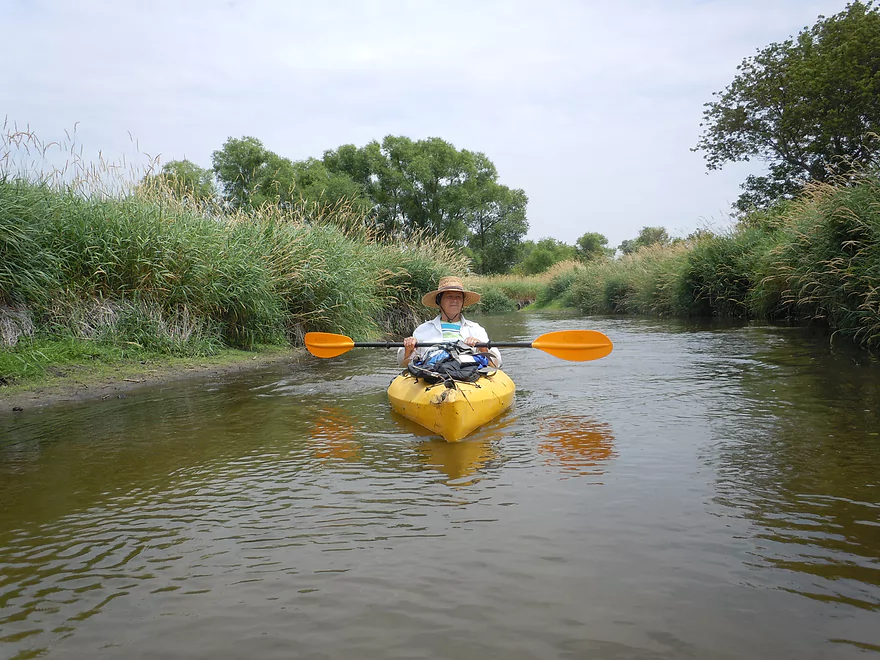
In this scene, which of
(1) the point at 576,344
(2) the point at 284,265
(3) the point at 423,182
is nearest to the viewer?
(1) the point at 576,344

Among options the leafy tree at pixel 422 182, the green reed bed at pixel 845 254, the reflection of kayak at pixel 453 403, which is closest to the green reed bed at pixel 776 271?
the green reed bed at pixel 845 254

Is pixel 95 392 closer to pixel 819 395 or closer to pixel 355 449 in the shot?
pixel 355 449

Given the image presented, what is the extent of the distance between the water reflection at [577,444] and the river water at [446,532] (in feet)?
0.08

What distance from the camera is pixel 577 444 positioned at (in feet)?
14.8

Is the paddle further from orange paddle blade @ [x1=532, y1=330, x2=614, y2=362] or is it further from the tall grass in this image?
the tall grass

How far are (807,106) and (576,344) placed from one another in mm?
17989

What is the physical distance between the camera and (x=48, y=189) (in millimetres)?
7344

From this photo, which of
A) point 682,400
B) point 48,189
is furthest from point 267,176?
point 682,400

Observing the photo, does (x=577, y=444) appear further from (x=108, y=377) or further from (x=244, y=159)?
(x=244, y=159)

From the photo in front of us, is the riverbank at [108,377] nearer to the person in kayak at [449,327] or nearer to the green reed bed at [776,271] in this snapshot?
the person in kayak at [449,327]

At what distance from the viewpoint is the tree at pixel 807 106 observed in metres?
18.5

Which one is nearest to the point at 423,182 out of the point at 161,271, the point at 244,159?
the point at 244,159

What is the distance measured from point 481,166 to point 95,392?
144 feet

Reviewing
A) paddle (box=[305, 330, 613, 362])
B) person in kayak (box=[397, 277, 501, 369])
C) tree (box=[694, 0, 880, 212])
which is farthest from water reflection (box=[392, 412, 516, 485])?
tree (box=[694, 0, 880, 212])
